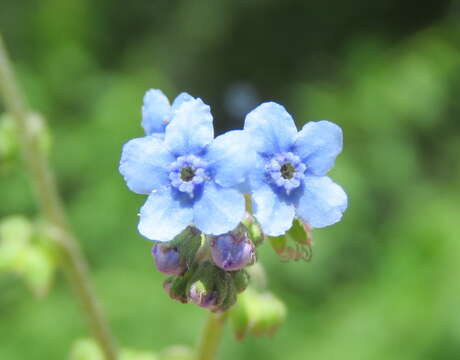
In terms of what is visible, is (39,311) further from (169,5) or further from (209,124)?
(169,5)

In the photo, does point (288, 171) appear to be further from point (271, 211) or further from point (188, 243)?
point (188, 243)

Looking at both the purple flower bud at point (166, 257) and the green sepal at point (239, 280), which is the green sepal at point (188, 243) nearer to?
the purple flower bud at point (166, 257)

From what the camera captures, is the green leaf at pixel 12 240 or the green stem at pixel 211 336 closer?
the green stem at pixel 211 336

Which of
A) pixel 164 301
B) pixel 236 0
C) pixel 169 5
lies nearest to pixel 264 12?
pixel 236 0

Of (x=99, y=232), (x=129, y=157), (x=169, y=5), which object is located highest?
(x=169, y=5)

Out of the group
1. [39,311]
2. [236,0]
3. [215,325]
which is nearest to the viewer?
[215,325]

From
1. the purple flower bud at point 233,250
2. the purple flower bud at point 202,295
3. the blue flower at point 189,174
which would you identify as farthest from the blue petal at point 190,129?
the purple flower bud at point 202,295
